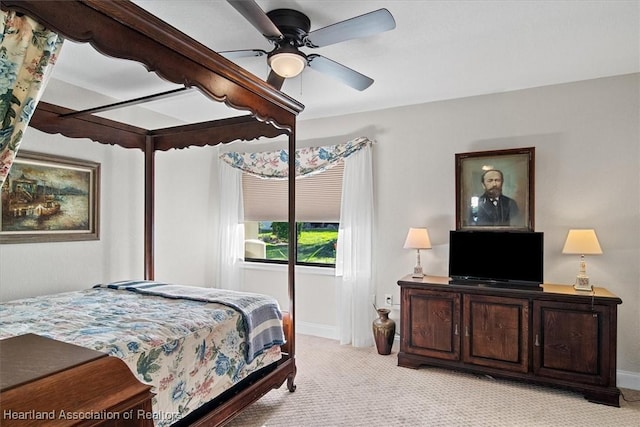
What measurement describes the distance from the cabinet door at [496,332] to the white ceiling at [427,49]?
6.14 feet

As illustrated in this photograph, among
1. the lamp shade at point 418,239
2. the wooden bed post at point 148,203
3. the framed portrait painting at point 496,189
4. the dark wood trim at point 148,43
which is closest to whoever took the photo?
the dark wood trim at point 148,43

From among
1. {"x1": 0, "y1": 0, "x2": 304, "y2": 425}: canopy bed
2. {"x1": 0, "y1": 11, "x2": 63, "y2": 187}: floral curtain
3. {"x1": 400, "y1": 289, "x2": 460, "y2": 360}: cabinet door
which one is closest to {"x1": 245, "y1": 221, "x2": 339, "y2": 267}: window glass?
{"x1": 400, "y1": 289, "x2": 460, "y2": 360}: cabinet door

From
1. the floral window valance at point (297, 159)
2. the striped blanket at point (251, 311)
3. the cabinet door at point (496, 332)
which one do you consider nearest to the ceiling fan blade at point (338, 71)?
the floral window valance at point (297, 159)

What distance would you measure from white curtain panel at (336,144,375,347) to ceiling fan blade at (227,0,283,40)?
7.09 ft

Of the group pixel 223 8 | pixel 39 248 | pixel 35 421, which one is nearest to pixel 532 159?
pixel 223 8

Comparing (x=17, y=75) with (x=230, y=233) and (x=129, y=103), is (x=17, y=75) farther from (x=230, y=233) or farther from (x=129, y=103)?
(x=230, y=233)

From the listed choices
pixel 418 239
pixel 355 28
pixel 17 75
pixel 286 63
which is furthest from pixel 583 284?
pixel 17 75

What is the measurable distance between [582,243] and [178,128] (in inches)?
144

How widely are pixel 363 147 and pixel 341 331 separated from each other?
6.61ft

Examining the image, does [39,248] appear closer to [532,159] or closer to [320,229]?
[320,229]

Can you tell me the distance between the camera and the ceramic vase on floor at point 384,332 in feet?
11.8

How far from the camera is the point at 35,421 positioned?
708 mm

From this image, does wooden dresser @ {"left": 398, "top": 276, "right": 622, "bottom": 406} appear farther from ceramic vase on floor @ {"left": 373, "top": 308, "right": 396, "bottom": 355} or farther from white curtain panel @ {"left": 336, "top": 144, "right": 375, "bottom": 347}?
white curtain panel @ {"left": 336, "top": 144, "right": 375, "bottom": 347}

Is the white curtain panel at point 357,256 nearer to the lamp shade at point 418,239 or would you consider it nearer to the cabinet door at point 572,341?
the lamp shade at point 418,239
